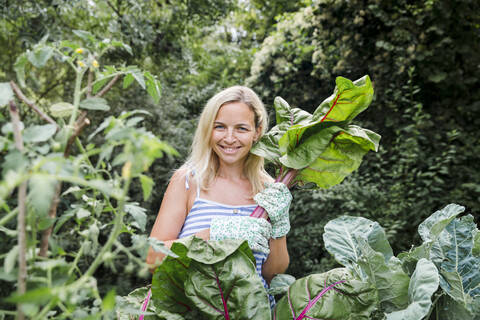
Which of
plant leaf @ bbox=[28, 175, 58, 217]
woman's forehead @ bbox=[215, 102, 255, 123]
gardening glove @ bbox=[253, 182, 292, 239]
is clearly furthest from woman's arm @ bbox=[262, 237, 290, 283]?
plant leaf @ bbox=[28, 175, 58, 217]

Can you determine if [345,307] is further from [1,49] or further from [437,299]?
[1,49]

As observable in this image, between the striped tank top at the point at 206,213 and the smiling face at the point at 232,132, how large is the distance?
199 millimetres

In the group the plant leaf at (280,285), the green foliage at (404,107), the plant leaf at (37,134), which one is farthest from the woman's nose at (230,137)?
the green foliage at (404,107)

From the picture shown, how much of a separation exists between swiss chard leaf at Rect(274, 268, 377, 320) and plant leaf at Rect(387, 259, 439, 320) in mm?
75

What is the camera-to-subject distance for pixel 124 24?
3689 mm

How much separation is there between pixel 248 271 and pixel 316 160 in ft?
2.03

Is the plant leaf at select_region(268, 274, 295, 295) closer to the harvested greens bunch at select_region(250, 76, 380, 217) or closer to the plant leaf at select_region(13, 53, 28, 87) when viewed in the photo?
the harvested greens bunch at select_region(250, 76, 380, 217)

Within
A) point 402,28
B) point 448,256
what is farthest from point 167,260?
point 402,28

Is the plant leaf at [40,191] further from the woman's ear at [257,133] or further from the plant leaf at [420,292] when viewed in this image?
the woman's ear at [257,133]

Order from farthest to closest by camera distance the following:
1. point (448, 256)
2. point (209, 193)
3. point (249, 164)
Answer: point (249, 164)
point (209, 193)
point (448, 256)

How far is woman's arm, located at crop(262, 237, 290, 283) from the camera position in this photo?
1.60m

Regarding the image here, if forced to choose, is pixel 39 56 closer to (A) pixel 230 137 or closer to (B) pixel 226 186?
(A) pixel 230 137

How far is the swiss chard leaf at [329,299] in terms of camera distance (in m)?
0.93

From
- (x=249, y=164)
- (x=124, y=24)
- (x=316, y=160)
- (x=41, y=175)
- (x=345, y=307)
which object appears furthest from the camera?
(x=124, y=24)
